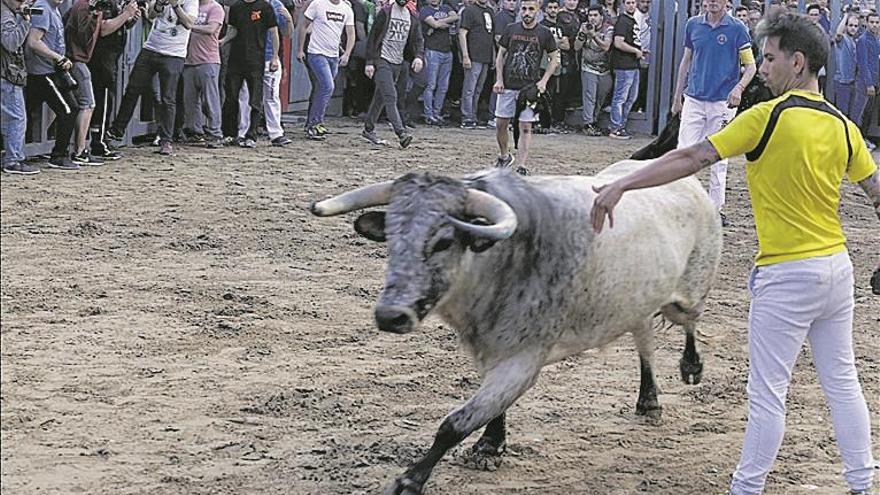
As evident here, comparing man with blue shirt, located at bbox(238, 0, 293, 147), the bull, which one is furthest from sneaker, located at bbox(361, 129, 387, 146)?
the bull

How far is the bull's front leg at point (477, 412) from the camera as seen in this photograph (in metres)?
4.91

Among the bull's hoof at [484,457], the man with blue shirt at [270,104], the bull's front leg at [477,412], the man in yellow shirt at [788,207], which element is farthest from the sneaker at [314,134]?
the man in yellow shirt at [788,207]

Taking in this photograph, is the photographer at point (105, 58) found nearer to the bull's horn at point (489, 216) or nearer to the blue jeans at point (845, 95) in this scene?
the bull's horn at point (489, 216)

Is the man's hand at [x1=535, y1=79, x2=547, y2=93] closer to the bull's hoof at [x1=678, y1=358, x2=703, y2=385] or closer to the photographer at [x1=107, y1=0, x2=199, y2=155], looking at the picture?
the photographer at [x1=107, y1=0, x2=199, y2=155]

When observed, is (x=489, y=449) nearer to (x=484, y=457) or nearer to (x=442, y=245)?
(x=484, y=457)

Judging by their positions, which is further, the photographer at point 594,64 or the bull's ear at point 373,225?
the photographer at point 594,64

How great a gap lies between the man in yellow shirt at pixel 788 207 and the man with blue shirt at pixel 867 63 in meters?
15.5

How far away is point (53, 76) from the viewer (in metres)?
12.5

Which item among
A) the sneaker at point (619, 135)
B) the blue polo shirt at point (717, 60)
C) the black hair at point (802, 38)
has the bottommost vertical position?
the sneaker at point (619, 135)

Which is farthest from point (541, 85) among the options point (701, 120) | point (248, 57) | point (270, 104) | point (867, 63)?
point (867, 63)

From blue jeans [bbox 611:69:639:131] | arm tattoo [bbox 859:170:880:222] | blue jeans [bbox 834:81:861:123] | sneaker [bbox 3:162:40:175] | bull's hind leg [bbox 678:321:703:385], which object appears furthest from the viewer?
blue jeans [bbox 611:69:639:131]

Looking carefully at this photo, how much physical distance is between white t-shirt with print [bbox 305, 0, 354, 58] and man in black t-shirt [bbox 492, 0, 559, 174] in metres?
3.52

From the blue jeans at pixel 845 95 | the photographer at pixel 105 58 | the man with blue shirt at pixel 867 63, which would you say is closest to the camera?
the photographer at pixel 105 58

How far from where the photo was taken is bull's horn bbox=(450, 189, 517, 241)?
481 cm
